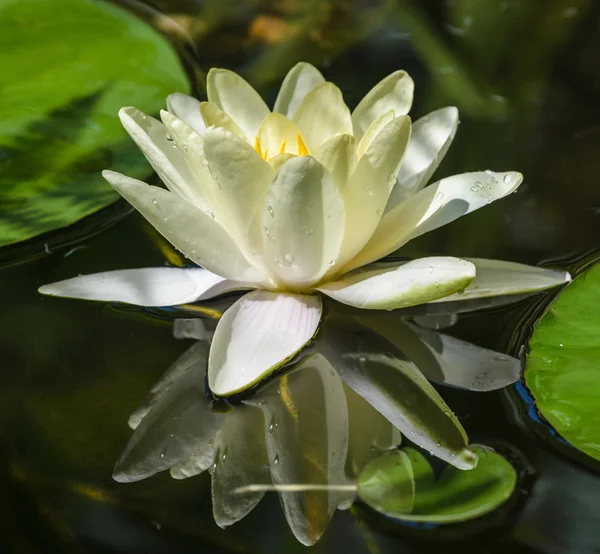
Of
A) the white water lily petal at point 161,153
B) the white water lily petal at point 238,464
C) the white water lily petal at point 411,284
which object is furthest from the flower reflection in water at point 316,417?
the white water lily petal at point 161,153

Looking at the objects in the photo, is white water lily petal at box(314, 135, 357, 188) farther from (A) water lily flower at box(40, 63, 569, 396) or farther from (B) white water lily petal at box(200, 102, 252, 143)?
(B) white water lily petal at box(200, 102, 252, 143)

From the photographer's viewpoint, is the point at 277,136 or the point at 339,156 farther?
the point at 277,136

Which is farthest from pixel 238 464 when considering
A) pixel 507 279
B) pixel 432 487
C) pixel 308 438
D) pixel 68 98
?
pixel 68 98

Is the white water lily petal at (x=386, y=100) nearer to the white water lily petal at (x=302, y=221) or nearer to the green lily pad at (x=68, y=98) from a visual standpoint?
the white water lily petal at (x=302, y=221)

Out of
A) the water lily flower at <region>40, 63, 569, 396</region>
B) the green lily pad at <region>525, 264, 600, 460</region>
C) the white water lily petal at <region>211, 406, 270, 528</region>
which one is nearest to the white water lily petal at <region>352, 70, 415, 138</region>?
the water lily flower at <region>40, 63, 569, 396</region>

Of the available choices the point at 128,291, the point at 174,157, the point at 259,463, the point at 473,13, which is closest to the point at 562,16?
the point at 473,13

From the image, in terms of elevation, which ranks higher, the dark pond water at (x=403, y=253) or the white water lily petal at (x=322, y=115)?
the white water lily petal at (x=322, y=115)

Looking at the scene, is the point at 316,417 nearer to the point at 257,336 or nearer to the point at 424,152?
the point at 257,336

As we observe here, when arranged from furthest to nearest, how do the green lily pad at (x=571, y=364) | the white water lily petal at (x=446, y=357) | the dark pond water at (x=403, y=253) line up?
the white water lily petal at (x=446, y=357) → the green lily pad at (x=571, y=364) → the dark pond water at (x=403, y=253)
